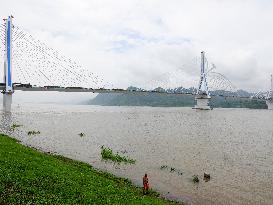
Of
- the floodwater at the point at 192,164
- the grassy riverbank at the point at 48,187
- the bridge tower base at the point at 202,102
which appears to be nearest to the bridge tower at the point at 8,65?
the floodwater at the point at 192,164

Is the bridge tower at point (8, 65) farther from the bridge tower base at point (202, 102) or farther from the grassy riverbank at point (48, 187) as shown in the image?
the bridge tower base at point (202, 102)

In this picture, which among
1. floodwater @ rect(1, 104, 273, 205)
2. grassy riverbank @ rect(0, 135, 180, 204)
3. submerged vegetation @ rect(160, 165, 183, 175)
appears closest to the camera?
grassy riverbank @ rect(0, 135, 180, 204)

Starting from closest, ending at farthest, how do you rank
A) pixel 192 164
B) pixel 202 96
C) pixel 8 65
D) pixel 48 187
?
pixel 48 187
pixel 192 164
pixel 8 65
pixel 202 96

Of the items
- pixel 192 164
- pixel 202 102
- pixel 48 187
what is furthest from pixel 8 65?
pixel 202 102

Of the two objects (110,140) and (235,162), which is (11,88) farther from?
(235,162)

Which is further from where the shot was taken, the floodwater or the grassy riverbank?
the floodwater

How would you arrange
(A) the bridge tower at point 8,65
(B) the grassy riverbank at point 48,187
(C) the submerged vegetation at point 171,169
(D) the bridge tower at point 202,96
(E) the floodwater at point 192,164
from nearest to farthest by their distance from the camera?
(B) the grassy riverbank at point 48,187 → (E) the floodwater at point 192,164 → (C) the submerged vegetation at point 171,169 → (A) the bridge tower at point 8,65 → (D) the bridge tower at point 202,96

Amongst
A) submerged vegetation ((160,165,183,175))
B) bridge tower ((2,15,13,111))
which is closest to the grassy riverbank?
submerged vegetation ((160,165,183,175))

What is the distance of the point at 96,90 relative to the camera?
114m

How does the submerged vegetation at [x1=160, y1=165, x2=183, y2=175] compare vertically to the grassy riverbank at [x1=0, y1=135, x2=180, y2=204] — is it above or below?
below

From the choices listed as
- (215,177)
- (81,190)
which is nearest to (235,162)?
(215,177)

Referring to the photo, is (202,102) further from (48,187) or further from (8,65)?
(48,187)

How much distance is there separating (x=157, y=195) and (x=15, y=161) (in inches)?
321

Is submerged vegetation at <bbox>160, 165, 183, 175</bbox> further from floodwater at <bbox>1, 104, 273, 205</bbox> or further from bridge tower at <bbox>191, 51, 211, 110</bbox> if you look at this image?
bridge tower at <bbox>191, 51, 211, 110</bbox>
